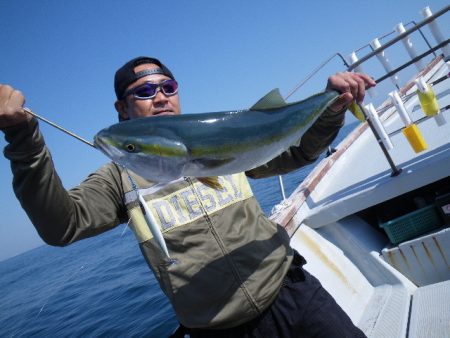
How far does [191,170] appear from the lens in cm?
210

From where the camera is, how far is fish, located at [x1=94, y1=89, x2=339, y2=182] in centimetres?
202

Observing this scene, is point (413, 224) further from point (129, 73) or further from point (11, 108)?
point (11, 108)

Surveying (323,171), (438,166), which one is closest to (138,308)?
(323,171)

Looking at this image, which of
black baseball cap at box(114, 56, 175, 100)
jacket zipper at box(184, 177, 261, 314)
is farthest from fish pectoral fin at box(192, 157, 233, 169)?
black baseball cap at box(114, 56, 175, 100)

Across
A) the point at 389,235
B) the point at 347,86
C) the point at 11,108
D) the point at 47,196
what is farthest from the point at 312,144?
the point at 389,235

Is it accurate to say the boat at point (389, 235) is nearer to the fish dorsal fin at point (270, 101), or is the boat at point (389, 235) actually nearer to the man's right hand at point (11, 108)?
the fish dorsal fin at point (270, 101)

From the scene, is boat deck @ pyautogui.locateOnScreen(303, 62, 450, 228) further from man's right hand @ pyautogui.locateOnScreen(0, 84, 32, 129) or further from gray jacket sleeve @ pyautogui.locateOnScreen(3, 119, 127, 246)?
man's right hand @ pyautogui.locateOnScreen(0, 84, 32, 129)

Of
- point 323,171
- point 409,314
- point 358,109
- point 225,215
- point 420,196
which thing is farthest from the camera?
point 323,171

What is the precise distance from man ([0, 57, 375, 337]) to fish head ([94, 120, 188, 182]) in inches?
19.0

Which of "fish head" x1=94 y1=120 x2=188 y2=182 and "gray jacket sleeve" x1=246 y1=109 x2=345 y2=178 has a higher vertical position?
"fish head" x1=94 y1=120 x2=188 y2=182

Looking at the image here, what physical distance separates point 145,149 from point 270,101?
3.40 feet

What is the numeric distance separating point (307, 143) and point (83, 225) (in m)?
1.96

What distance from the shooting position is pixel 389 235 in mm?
5055

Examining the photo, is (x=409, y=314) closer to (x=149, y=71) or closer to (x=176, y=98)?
(x=176, y=98)
